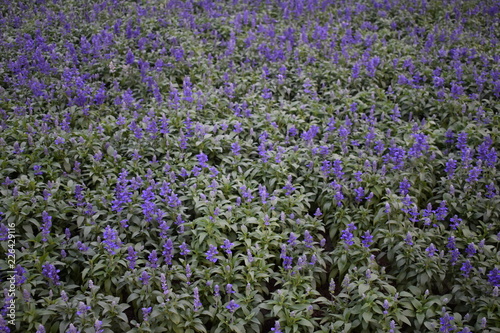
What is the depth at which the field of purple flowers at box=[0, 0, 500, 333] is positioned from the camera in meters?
4.44

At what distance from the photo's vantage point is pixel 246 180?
6.14 metres

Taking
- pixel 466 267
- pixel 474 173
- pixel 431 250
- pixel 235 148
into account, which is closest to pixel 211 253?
pixel 235 148

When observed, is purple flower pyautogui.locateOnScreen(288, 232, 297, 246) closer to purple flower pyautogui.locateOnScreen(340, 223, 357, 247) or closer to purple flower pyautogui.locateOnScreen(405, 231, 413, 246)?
purple flower pyautogui.locateOnScreen(340, 223, 357, 247)

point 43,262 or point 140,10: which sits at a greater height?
point 140,10

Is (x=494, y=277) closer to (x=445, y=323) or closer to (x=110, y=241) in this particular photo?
(x=445, y=323)

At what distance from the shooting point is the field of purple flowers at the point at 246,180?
4441 millimetres

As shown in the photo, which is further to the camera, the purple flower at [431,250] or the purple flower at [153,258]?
the purple flower at [431,250]

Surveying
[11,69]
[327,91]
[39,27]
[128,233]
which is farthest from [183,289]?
[39,27]

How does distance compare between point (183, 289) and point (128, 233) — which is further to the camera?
point (128, 233)

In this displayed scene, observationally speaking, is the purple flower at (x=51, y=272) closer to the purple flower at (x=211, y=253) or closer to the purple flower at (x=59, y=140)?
the purple flower at (x=211, y=253)

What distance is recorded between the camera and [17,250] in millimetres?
4777

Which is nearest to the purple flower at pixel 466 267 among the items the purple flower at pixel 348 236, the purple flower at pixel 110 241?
the purple flower at pixel 348 236

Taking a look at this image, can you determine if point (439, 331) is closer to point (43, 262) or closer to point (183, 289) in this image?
point (183, 289)

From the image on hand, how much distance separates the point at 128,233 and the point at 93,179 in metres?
1.04
